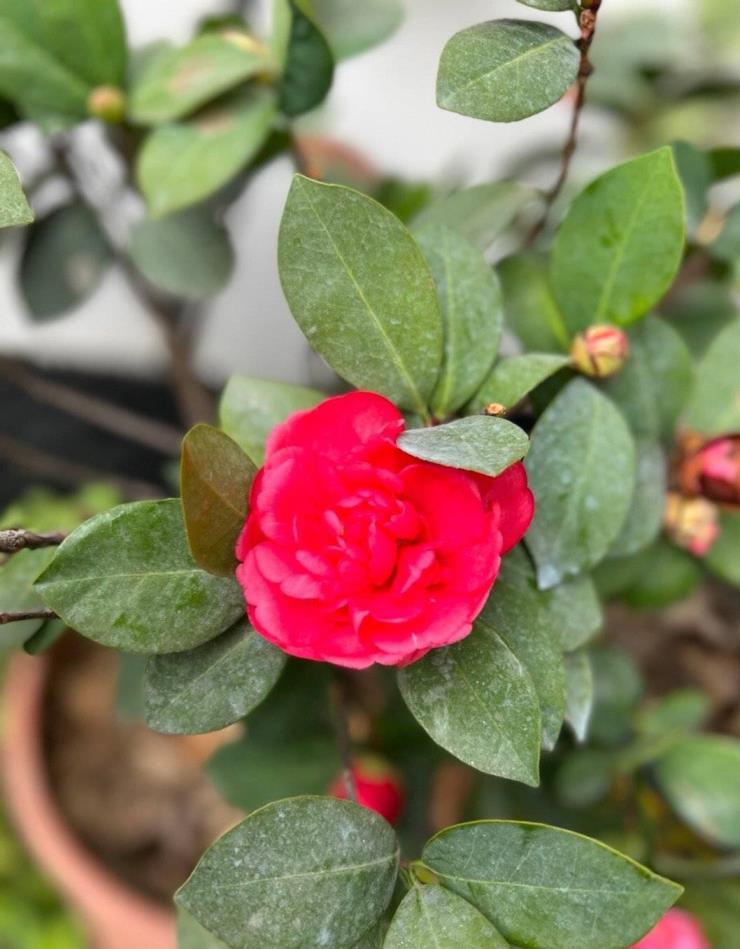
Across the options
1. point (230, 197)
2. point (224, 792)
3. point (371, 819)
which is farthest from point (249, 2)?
point (371, 819)

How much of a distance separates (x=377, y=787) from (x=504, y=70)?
578mm

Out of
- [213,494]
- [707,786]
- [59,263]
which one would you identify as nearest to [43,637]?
[213,494]

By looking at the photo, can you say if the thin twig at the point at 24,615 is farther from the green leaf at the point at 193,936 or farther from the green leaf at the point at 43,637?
A: the green leaf at the point at 193,936

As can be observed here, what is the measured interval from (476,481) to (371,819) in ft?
0.54

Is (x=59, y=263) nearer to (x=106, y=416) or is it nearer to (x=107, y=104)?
(x=107, y=104)

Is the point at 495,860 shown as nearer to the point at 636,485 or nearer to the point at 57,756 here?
the point at 636,485

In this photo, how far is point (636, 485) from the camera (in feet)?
1.90

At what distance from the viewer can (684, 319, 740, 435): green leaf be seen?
608 millimetres

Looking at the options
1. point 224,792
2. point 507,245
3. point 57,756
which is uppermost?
point 507,245

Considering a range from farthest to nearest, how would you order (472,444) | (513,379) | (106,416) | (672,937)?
(106,416) → (672,937) → (513,379) → (472,444)

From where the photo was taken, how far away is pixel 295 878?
41 cm

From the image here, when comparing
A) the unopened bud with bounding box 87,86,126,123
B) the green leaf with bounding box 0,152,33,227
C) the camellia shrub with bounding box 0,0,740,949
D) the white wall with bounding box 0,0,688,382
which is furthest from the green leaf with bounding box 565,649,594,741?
the white wall with bounding box 0,0,688,382

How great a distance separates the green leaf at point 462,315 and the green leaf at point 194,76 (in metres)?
0.20

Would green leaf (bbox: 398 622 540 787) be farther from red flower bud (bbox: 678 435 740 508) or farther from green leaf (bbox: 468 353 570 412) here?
red flower bud (bbox: 678 435 740 508)
